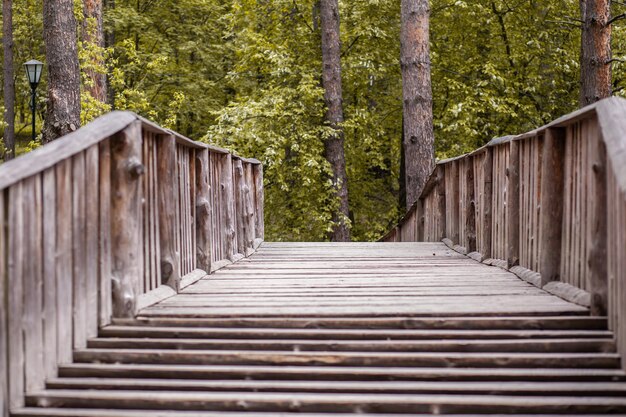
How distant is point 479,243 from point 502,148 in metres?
1.43

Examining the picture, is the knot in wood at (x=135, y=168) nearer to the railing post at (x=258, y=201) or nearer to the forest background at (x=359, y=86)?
the railing post at (x=258, y=201)

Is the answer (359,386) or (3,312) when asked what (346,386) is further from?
(3,312)

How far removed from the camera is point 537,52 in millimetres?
18344

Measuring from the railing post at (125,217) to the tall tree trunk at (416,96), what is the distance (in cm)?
1092

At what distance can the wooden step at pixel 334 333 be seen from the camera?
4.06m

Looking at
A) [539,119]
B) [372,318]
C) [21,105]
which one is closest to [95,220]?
[372,318]

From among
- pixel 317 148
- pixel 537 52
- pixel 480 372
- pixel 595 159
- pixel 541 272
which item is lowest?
pixel 480 372

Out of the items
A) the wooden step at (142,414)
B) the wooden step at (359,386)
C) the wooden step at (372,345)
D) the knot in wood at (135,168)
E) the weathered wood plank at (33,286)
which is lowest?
the wooden step at (142,414)

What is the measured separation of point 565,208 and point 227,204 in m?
3.61

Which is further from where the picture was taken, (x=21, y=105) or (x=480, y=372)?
(x=21, y=105)

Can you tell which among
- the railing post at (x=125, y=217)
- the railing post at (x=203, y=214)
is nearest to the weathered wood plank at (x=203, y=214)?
the railing post at (x=203, y=214)

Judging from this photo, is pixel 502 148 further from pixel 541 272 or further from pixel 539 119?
pixel 539 119

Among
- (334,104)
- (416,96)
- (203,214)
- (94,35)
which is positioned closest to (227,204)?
(203,214)

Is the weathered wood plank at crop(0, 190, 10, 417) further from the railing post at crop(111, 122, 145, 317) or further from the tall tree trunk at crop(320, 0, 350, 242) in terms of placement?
the tall tree trunk at crop(320, 0, 350, 242)
